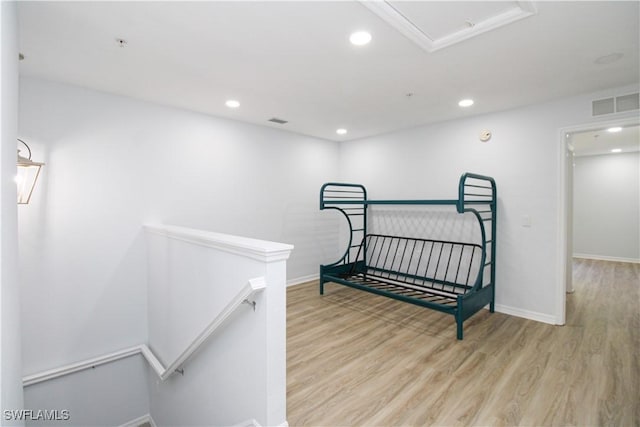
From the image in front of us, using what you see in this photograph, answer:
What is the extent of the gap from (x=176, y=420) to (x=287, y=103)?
11.2ft

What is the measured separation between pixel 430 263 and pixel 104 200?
13.4ft

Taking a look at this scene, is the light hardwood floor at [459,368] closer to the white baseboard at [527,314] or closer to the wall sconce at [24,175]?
the white baseboard at [527,314]

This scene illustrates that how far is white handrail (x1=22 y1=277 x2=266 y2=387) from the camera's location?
158 centimetres

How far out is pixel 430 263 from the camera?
4293 mm

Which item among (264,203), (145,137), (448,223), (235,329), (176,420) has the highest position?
(145,137)

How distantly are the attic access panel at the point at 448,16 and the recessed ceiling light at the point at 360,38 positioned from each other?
7.6 inches

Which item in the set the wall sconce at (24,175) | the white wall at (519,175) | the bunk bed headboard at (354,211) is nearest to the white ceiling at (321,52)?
the white wall at (519,175)

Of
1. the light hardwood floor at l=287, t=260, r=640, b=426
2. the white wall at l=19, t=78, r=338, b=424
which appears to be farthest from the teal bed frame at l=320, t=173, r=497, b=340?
the white wall at l=19, t=78, r=338, b=424

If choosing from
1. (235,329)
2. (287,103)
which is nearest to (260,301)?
(235,329)

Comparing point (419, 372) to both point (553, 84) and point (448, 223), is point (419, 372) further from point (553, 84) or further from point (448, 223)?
point (553, 84)

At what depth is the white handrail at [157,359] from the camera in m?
1.58

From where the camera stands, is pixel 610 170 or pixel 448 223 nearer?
pixel 448 223

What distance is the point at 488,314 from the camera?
3.64 meters

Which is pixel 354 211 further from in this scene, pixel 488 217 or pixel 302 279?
pixel 488 217
